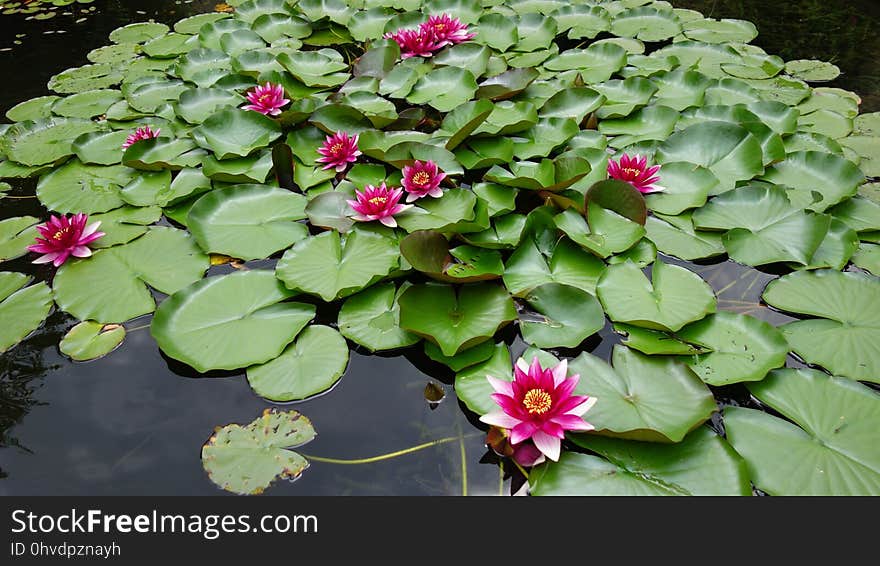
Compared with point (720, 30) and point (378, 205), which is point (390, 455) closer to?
point (378, 205)

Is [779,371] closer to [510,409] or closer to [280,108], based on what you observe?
[510,409]

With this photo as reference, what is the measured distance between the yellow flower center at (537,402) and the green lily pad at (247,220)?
128 centimetres

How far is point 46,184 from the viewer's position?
2920mm

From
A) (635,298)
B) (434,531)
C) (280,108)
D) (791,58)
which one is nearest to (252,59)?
(280,108)

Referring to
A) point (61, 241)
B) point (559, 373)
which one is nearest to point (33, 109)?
point (61, 241)

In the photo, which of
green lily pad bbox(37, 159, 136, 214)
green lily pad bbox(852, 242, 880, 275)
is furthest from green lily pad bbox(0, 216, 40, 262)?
green lily pad bbox(852, 242, 880, 275)

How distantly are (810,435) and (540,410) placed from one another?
2.61 feet

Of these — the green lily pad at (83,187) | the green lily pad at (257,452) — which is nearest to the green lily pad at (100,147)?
the green lily pad at (83,187)

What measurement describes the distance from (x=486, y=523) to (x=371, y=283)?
97 centimetres

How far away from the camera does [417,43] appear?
148 inches

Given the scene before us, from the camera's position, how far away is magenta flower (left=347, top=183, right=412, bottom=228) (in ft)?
7.88

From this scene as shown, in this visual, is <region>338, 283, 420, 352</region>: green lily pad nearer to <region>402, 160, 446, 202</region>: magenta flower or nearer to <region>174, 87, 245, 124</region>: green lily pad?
<region>402, 160, 446, 202</region>: magenta flower

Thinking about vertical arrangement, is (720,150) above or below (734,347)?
above

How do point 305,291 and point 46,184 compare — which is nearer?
point 305,291
